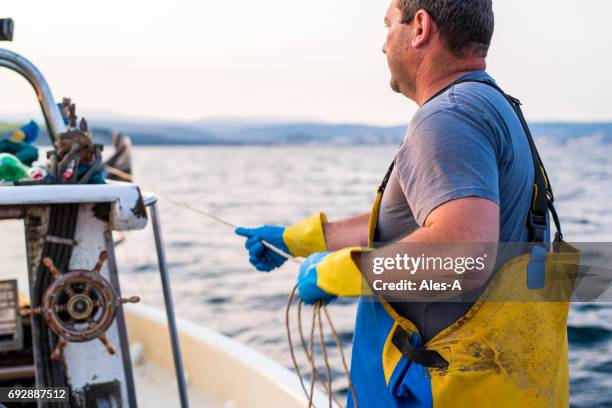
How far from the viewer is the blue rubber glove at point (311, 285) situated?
6.44ft

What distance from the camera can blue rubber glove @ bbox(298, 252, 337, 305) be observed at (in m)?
1.96

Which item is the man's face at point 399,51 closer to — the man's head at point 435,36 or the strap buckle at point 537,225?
the man's head at point 435,36

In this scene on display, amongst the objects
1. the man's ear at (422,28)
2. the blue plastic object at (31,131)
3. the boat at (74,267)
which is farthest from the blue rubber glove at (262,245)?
the blue plastic object at (31,131)

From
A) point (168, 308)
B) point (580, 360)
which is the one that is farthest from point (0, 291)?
point (580, 360)

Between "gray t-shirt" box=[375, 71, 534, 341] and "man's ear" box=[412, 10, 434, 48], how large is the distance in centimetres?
16

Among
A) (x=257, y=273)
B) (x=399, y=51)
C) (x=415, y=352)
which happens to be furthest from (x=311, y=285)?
(x=257, y=273)

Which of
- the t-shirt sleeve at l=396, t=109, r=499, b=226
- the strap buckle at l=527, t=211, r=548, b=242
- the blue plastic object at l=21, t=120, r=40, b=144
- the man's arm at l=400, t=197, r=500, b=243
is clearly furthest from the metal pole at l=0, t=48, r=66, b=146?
the strap buckle at l=527, t=211, r=548, b=242

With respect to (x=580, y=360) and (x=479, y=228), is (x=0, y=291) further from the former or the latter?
(x=580, y=360)

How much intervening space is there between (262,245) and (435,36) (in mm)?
1197

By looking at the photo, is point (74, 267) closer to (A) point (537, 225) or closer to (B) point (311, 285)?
(B) point (311, 285)

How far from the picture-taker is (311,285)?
1.97 meters

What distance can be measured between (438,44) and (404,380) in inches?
39.0

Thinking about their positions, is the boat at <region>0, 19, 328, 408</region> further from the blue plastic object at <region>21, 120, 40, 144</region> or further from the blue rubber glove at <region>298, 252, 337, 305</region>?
the blue plastic object at <region>21, 120, 40, 144</region>

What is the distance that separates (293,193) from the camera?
102ft
